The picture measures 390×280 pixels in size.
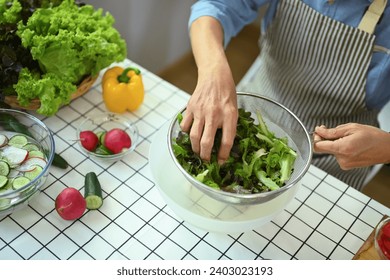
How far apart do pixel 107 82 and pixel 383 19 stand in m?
0.82

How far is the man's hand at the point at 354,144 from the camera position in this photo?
107 cm

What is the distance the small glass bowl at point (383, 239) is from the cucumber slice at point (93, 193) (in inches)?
26.0

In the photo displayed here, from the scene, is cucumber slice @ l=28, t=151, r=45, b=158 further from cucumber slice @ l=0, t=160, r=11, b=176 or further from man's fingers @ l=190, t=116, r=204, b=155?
man's fingers @ l=190, t=116, r=204, b=155

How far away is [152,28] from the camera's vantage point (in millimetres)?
2490

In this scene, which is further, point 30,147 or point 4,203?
point 30,147

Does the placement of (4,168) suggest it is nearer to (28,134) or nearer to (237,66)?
(28,134)

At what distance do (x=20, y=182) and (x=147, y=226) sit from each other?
1.03 feet

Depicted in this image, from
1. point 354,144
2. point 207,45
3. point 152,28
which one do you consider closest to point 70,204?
point 207,45

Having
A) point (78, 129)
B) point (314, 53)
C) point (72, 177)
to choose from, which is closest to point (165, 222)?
point (72, 177)

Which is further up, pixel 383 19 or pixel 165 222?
pixel 383 19

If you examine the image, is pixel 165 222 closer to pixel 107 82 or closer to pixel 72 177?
pixel 72 177

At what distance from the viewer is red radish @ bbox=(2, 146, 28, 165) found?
1122 millimetres

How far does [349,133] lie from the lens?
3.61 ft

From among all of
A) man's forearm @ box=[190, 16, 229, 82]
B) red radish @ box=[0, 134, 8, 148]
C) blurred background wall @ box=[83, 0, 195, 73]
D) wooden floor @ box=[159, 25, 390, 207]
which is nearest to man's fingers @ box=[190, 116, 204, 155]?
man's forearm @ box=[190, 16, 229, 82]
